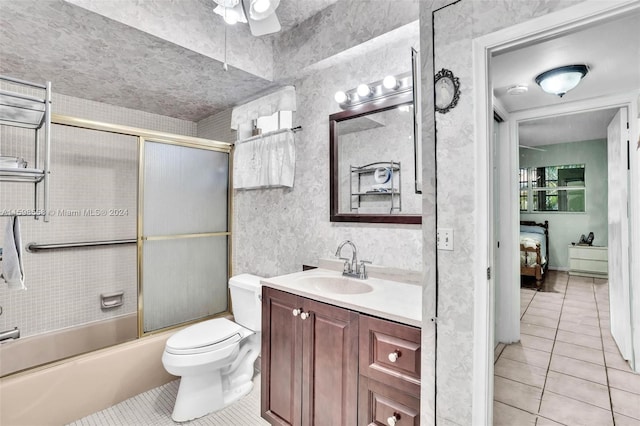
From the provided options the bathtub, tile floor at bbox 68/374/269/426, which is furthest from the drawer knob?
the bathtub

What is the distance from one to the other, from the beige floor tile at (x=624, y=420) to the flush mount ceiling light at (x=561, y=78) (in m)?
1.29

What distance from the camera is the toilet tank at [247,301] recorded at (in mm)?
2375

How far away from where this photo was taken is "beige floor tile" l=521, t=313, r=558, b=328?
1.42 meters

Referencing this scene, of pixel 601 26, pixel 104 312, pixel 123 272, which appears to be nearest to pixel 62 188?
pixel 123 272

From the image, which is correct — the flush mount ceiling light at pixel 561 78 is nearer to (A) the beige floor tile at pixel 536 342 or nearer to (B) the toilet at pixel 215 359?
(A) the beige floor tile at pixel 536 342

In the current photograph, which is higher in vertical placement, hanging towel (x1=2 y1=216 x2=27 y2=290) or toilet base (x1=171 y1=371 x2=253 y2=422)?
hanging towel (x1=2 y1=216 x2=27 y2=290)

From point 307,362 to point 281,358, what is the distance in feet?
0.73

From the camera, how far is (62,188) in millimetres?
2758

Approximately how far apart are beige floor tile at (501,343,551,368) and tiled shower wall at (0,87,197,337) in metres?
3.02

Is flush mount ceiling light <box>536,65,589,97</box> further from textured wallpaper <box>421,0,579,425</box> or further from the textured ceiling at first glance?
the textured ceiling

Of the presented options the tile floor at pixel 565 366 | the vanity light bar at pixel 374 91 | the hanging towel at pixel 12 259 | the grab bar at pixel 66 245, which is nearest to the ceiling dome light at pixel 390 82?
the vanity light bar at pixel 374 91

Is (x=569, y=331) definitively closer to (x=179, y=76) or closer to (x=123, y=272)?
(x=179, y=76)

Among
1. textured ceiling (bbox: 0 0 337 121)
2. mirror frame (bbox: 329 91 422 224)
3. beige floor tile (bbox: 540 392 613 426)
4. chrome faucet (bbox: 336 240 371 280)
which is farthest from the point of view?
chrome faucet (bbox: 336 240 371 280)

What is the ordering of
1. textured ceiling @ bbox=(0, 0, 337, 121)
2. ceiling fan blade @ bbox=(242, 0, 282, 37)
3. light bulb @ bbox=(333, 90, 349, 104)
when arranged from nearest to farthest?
ceiling fan blade @ bbox=(242, 0, 282, 37)
textured ceiling @ bbox=(0, 0, 337, 121)
light bulb @ bbox=(333, 90, 349, 104)
